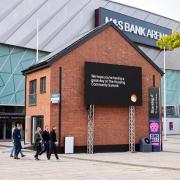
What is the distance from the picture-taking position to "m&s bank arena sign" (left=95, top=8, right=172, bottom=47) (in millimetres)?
56344

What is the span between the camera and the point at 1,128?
44.4 meters

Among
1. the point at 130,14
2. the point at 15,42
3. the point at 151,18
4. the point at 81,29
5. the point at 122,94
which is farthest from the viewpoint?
the point at 151,18

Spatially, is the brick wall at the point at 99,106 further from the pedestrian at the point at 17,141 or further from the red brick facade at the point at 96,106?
the pedestrian at the point at 17,141

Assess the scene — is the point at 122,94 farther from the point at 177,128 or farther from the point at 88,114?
the point at 177,128

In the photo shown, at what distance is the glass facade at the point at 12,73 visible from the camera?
46.4 metres

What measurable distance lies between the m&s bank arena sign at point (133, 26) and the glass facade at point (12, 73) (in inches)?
496

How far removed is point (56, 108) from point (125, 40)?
742 cm

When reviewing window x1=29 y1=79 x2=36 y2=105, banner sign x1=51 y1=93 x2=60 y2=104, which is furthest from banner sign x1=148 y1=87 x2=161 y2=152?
window x1=29 y1=79 x2=36 y2=105

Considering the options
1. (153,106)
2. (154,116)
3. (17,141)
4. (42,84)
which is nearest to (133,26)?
(153,106)

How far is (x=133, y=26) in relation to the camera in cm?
6175

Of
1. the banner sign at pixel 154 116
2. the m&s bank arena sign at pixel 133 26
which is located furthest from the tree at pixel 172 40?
the m&s bank arena sign at pixel 133 26

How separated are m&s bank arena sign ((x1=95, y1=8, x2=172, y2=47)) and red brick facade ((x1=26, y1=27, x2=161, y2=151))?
85.7ft

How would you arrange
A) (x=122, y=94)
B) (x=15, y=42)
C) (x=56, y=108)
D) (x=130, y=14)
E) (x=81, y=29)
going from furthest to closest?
(x=130, y=14), (x=81, y=29), (x=15, y=42), (x=122, y=94), (x=56, y=108)

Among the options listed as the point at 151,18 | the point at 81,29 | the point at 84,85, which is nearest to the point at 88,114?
the point at 84,85
